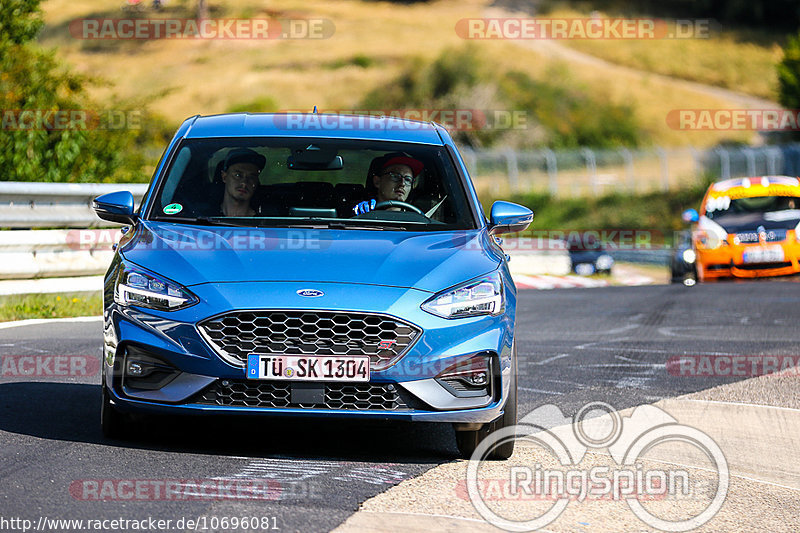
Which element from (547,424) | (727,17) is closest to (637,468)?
(547,424)

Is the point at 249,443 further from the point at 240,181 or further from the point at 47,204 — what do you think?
the point at 47,204

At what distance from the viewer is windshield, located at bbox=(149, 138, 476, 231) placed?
6887mm

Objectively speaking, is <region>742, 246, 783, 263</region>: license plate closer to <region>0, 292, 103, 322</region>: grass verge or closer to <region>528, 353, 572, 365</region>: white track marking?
<region>528, 353, 572, 365</region>: white track marking

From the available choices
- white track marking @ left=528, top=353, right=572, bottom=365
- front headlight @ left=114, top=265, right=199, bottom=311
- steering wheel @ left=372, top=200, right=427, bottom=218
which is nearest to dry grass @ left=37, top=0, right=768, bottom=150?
white track marking @ left=528, top=353, right=572, bottom=365

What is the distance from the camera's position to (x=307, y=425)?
7168mm

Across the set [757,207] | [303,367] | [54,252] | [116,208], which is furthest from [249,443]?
[757,207]

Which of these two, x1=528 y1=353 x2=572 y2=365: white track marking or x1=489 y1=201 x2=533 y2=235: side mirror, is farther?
x1=528 y1=353 x2=572 y2=365: white track marking

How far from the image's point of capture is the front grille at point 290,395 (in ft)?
19.3

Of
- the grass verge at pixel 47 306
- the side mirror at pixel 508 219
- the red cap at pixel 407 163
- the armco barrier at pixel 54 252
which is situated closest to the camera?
the side mirror at pixel 508 219

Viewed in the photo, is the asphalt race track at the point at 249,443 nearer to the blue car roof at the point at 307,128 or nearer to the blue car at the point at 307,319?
the blue car at the point at 307,319

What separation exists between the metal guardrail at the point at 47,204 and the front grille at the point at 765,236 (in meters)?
9.67

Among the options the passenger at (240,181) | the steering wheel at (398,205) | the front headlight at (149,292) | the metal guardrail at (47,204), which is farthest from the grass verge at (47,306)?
the front headlight at (149,292)

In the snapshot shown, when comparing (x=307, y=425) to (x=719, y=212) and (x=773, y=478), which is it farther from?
(x=719, y=212)

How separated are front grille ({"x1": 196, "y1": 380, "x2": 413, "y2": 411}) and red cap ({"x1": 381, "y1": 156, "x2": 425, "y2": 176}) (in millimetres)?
1815
